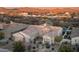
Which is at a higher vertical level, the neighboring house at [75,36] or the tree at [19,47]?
the neighboring house at [75,36]

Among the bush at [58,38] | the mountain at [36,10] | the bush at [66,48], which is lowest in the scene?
the bush at [66,48]

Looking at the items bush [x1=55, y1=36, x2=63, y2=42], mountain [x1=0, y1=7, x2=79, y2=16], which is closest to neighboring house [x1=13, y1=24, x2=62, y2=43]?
bush [x1=55, y1=36, x2=63, y2=42]

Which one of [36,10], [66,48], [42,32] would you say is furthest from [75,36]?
[36,10]

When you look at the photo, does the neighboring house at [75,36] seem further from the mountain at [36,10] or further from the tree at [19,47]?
the tree at [19,47]

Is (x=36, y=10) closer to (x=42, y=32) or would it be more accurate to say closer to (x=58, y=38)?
(x=42, y=32)

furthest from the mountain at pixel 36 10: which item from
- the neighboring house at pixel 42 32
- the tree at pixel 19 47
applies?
the tree at pixel 19 47

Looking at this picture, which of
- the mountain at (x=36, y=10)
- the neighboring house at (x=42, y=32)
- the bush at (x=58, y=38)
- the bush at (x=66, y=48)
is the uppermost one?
the mountain at (x=36, y=10)

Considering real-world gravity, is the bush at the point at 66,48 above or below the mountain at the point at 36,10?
below

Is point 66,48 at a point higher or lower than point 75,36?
lower

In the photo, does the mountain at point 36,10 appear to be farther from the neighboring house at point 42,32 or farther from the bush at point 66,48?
the bush at point 66,48

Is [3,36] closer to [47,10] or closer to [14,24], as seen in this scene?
[14,24]

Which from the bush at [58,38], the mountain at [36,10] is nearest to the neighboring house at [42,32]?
the bush at [58,38]
